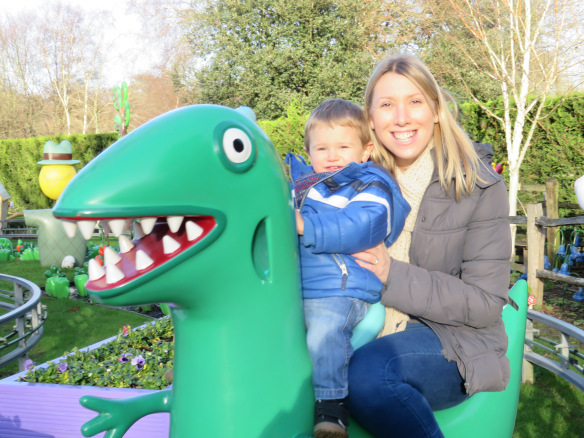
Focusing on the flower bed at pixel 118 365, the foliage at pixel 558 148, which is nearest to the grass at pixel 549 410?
the flower bed at pixel 118 365

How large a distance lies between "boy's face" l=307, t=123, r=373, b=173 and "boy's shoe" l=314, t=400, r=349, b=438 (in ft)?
2.76

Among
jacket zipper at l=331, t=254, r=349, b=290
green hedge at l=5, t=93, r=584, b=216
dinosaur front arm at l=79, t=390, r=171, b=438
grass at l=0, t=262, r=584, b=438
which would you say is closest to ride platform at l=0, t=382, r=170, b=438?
dinosaur front arm at l=79, t=390, r=171, b=438

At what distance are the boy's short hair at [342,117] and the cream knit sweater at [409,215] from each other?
0.25 meters

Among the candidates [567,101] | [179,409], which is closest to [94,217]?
[179,409]

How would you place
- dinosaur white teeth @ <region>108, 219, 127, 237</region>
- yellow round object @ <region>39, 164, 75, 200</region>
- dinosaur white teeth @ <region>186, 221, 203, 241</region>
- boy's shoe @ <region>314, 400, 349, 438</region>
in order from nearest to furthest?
1. dinosaur white teeth @ <region>108, 219, 127, 237</region>
2. dinosaur white teeth @ <region>186, 221, 203, 241</region>
3. boy's shoe @ <region>314, 400, 349, 438</region>
4. yellow round object @ <region>39, 164, 75, 200</region>

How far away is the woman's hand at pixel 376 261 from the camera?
154 centimetres

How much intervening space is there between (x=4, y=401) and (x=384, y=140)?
97.8 inches

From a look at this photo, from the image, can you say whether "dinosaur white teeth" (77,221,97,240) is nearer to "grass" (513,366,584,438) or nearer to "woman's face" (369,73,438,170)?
"woman's face" (369,73,438,170)

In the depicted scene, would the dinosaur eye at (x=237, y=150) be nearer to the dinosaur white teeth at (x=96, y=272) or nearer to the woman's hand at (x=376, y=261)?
the dinosaur white teeth at (x=96, y=272)

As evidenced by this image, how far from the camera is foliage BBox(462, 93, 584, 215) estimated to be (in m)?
8.69

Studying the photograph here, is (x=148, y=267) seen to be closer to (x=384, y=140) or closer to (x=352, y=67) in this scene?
(x=384, y=140)

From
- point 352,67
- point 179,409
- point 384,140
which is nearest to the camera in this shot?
point 179,409

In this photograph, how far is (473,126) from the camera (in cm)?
1048

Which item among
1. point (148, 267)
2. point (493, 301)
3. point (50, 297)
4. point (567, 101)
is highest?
point (567, 101)
